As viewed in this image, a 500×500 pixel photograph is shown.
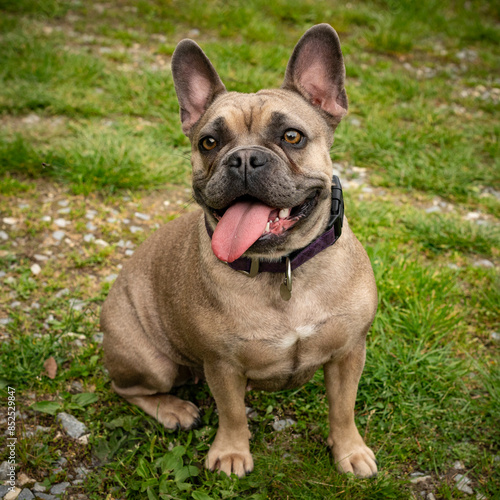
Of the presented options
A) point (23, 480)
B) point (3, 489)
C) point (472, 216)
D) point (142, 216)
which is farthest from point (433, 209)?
point (3, 489)

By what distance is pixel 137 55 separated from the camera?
7.70m

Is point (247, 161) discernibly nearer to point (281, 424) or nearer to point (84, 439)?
point (281, 424)

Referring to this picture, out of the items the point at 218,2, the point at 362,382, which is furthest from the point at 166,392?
the point at 218,2

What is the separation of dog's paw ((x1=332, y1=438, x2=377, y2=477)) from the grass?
7 cm

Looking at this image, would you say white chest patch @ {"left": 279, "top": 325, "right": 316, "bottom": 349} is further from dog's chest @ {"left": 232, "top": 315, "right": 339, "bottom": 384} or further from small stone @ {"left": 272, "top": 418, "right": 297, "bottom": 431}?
small stone @ {"left": 272, "top": 418, "right": 297, "bottom": 431}

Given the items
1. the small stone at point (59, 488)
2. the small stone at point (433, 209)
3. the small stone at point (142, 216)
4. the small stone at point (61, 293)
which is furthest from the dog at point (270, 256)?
the small stone at point (433, 209)

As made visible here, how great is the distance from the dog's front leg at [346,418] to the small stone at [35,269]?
272cm

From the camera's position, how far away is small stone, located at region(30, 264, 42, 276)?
15.1 ft

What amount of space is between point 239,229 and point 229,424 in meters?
1.26

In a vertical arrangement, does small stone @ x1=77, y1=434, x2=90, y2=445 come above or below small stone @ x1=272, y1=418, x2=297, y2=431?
below

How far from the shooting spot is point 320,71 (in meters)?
2.94

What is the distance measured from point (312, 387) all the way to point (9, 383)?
2.11 m

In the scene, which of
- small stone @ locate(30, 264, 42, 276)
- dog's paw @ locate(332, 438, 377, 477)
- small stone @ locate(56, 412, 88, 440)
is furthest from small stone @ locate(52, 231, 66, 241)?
dog's paw @ locate(332, 438, 377, 477)

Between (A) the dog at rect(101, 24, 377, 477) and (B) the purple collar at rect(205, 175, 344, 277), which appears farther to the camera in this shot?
(B) the purple collar at rect(205, 175, 344, 277)
